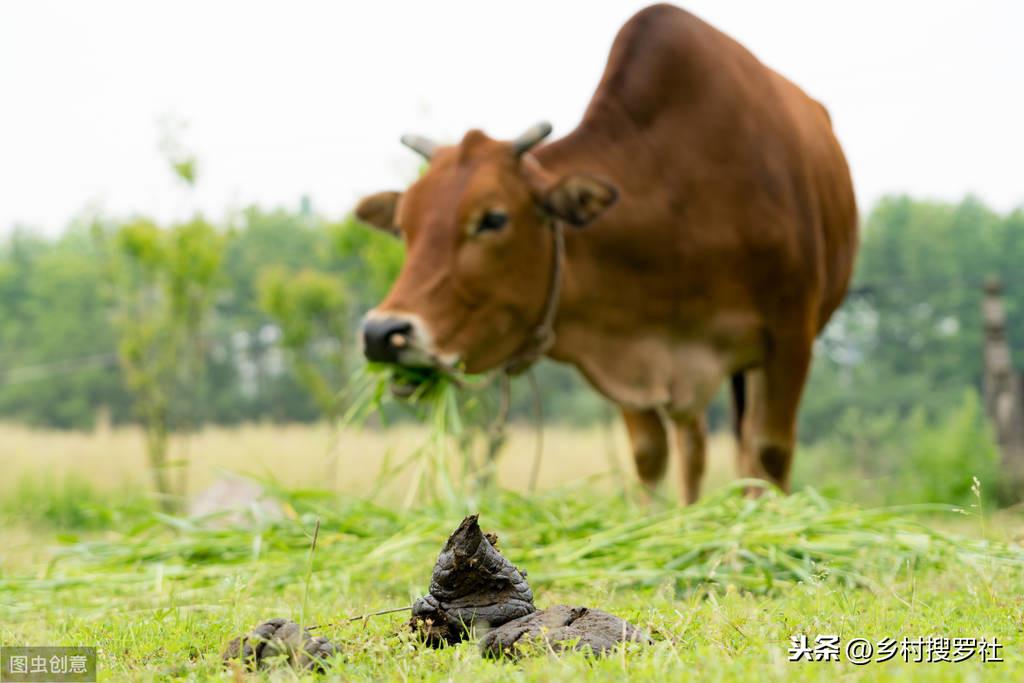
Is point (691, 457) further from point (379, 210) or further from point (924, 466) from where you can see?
point (924, 466)

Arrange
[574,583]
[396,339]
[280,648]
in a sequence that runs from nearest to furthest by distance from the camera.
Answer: [280,648] → [574,583] → [396,339]

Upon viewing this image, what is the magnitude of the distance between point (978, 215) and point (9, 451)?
14.1m

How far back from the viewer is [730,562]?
2.79 m

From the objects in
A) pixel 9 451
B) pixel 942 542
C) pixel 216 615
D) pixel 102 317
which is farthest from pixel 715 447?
pixel 102 317

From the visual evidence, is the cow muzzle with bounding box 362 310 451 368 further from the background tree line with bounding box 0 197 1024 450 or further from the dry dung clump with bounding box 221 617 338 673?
the background tree line with bounding box 0 197 1024 450

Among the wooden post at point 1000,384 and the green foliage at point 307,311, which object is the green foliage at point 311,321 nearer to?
the green foliage at point 307,311

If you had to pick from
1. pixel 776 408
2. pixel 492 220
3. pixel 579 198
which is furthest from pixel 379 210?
pixel 776 408

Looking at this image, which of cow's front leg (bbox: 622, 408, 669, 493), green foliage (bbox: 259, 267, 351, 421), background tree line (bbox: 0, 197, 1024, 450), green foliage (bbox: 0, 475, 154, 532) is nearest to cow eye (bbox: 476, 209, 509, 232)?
cow's front leg (bbox: 622, 408, 669, 493)

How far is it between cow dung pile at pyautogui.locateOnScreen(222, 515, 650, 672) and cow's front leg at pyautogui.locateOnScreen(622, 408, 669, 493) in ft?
8.54

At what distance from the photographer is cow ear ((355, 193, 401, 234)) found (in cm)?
438

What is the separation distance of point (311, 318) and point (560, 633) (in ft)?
22.8

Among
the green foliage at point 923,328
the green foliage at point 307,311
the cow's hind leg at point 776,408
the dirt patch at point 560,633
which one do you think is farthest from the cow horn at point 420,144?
the green foliage at point 923,328

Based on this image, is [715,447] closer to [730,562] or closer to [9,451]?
[9,451]

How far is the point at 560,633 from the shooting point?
177 cm
